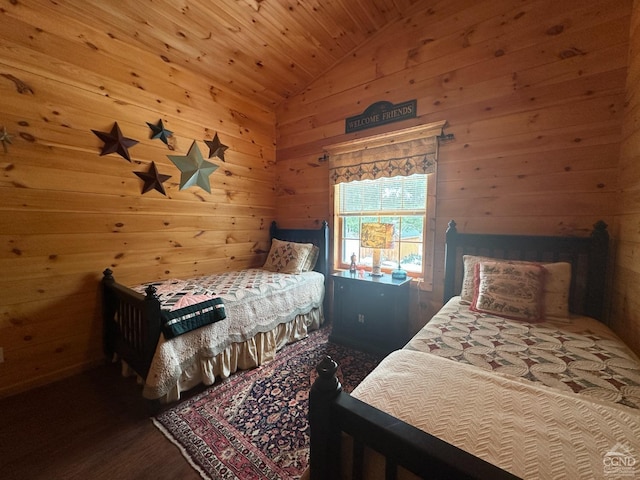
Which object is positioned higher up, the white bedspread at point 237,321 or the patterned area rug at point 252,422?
the white bedspread at point 237,321

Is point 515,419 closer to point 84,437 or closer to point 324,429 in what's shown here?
point 324,429

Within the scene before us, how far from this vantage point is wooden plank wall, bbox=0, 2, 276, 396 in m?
1.88

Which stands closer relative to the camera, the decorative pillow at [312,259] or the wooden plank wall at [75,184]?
the wooden plank wall at [75,184]

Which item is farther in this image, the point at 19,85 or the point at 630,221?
the point at 19,85

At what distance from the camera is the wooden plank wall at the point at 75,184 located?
188 centimetres

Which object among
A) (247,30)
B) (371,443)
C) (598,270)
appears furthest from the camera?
(247,30)

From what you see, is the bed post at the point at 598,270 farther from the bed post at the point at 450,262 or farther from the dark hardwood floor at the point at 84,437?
the dark hardwood floor at the point at 84,437

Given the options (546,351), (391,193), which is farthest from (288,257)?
(546,351)

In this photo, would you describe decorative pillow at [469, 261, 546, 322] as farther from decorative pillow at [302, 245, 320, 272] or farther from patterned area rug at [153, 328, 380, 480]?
decorative pillow at [302, 245, 320, 272]

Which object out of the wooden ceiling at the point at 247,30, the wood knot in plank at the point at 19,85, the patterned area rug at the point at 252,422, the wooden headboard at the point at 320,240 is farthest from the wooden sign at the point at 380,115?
the wood knot in plank at the point at 19,85

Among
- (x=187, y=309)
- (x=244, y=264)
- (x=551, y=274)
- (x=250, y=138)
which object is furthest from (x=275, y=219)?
(x=551, y=274)

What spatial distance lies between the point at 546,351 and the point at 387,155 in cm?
207

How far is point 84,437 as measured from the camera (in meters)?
1.52

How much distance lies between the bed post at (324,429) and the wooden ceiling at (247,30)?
2.87 meters
